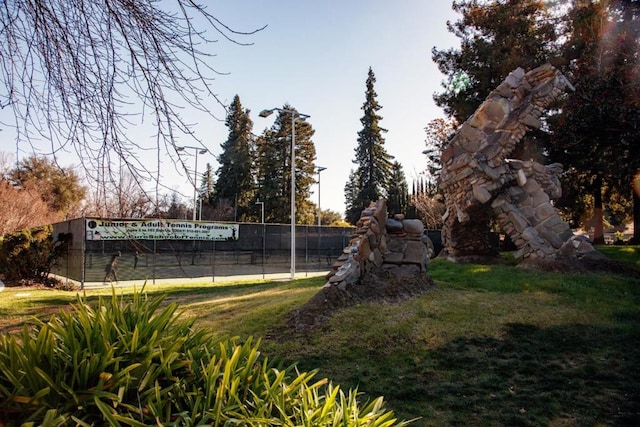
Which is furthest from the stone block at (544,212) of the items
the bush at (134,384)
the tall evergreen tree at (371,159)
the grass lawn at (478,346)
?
the tall evergreen tree at (371,159)

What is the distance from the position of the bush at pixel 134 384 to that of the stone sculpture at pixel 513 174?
12.9 meters

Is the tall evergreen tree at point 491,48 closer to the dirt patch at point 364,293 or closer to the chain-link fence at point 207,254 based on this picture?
the chain-link fence at point 207,254

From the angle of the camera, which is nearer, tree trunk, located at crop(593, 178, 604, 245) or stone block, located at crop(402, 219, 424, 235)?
stone block, located at crop(402, 219, 424, 235)

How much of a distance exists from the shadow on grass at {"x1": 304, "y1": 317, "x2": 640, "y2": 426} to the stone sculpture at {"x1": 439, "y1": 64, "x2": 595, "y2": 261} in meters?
6.72

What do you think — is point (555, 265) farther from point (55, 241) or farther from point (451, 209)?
point (55, 241)

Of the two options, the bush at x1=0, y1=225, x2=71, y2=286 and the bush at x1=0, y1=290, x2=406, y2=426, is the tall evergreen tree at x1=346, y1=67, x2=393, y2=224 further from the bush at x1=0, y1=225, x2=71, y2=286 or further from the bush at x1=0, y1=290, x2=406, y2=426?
the bush at x1=0, y1=290, x2=406, y2=426

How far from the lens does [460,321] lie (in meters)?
7.90

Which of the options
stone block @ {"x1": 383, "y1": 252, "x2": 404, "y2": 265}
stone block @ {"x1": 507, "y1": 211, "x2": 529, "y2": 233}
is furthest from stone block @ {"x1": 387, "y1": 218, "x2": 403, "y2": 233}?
stone block @ {"x1": 507, "y1": 211, "x2": 529, "y2": 233}

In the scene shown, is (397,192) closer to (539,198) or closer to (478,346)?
(539,198)

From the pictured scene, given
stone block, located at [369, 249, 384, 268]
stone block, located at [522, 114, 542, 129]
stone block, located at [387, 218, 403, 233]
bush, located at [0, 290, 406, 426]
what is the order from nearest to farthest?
bush, located at [0, 290, 406, 426], stone block, located at [369, 249, 384, 268], stone block, located at [387, 218, 403, 233], stone block, located at [522, 114, 542, 129]

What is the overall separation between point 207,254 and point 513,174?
12.4 metres

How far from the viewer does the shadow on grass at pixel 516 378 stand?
4691 millimetres

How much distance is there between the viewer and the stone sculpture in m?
13.9

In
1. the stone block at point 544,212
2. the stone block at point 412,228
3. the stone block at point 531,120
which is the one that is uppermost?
the stone block at point 531,120
